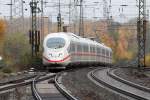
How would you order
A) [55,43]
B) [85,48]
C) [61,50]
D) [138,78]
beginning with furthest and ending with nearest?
[85,48] < [55,43] < [61,50] < [138,78]

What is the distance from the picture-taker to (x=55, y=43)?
37656 millimetres

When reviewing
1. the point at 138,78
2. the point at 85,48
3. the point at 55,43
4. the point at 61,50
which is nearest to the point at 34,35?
the point at 85,48

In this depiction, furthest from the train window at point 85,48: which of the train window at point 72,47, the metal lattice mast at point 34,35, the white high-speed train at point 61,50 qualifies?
the metal lattice mast at point 34,35

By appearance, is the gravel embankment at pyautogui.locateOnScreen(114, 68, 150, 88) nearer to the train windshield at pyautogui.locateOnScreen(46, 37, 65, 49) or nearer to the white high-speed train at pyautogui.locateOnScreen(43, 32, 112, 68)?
the white high-speed train at pyautogui.locateOnScreen(43, 32, 112, 68)

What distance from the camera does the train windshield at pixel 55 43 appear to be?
37344 millimetres

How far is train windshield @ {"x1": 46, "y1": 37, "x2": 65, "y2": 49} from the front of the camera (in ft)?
123

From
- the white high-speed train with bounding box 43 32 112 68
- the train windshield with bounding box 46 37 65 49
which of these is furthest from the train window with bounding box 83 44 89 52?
the train windshield with bounding box 46 37 65 49

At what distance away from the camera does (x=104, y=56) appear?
57.7 m

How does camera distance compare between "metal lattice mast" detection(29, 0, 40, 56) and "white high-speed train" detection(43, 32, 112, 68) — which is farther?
"metal lattice mast" detection(29, 0, 40, 56)

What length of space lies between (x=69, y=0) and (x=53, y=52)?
27.5 meters

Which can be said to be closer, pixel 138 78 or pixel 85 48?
pixel 138 78

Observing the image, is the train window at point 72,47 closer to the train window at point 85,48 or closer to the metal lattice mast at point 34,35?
the train window at point 85,48

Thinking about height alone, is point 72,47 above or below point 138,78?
above

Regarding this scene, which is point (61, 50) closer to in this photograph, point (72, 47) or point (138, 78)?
point (72, 47)
